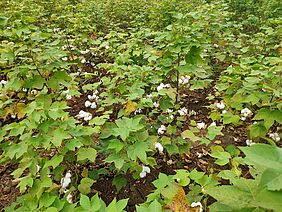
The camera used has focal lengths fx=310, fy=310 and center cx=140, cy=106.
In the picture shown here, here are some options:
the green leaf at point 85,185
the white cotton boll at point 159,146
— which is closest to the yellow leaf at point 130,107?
the white cotton boll at point 159,146

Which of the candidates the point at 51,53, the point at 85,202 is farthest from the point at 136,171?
the point at 51,53

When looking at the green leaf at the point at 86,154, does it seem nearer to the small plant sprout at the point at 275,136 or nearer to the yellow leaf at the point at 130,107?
the yellow leaf at the point at 130,107

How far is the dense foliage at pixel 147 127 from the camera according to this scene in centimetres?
146

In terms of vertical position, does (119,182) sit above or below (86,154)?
below

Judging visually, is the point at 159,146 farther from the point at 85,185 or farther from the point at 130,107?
the point at 85,185

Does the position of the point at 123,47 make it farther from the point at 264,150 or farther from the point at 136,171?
the point at 264,150

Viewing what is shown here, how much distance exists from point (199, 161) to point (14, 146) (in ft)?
4.97

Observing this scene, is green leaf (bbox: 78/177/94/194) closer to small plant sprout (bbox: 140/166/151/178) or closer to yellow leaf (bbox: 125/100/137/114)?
small plant sprout (bbox: 140/166/151/178)

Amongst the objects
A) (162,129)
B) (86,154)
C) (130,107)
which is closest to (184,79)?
(162,129)

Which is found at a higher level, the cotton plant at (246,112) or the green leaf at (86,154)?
the green leaf at (86,154)

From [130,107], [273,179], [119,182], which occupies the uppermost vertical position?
[273,179]

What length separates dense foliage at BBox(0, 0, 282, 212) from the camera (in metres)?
1.46

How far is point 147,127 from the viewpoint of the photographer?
2.62 metres

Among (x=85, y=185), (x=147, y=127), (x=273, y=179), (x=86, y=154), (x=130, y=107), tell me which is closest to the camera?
(x=273, y=179)
